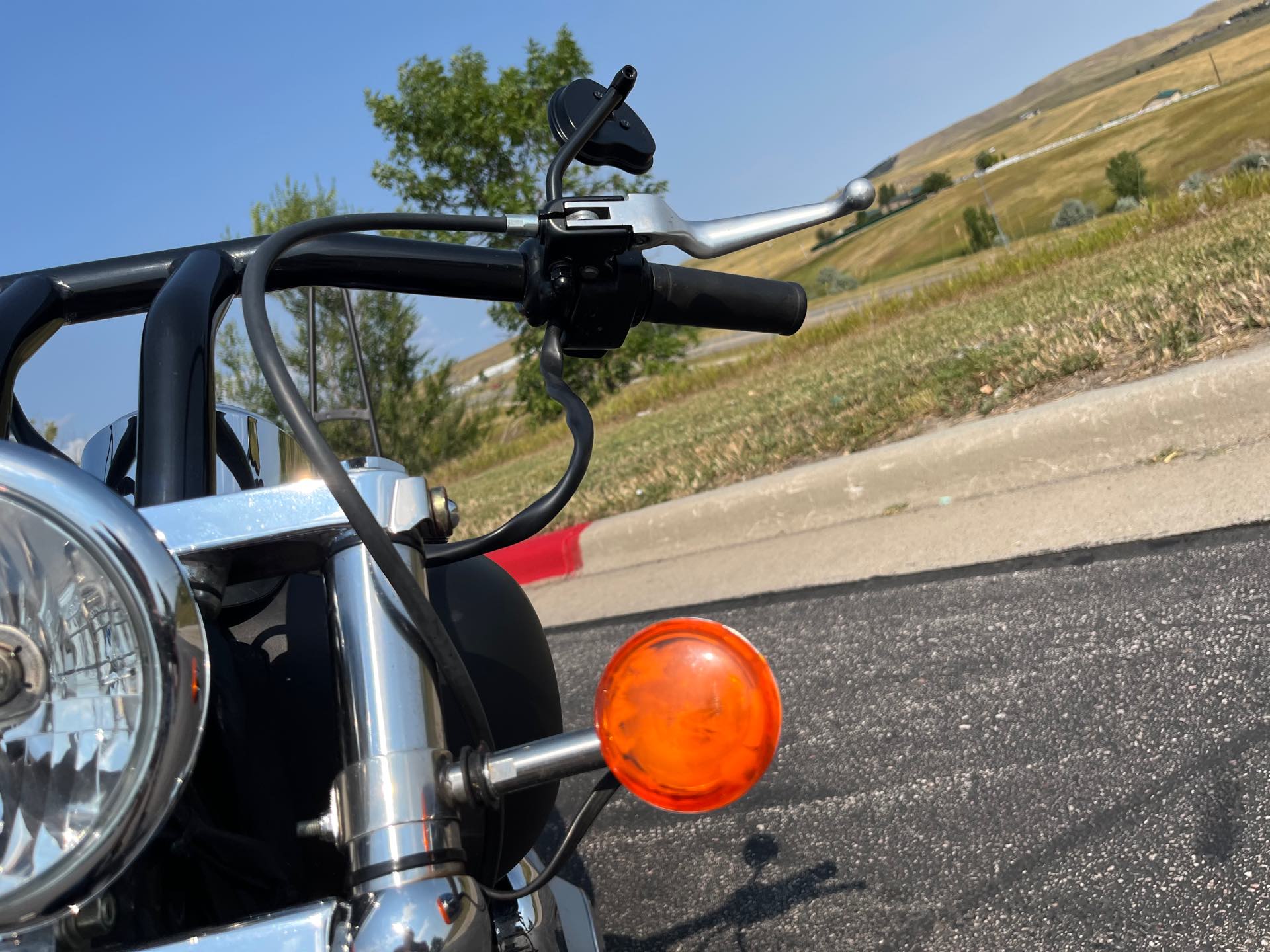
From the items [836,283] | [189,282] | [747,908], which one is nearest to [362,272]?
[189,282]

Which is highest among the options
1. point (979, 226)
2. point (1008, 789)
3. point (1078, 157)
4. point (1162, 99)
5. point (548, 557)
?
point (1162, 99)

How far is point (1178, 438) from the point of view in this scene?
10.4ft

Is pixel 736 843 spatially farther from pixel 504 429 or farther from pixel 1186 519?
pixel 504 429

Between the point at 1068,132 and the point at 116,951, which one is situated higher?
the point at 1068,132

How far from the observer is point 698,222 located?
115 cm

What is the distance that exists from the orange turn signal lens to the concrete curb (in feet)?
7.82

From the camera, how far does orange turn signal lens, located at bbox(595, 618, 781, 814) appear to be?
736mm

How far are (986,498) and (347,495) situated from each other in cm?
295

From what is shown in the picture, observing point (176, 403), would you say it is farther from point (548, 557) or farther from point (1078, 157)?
point (1078, 157)

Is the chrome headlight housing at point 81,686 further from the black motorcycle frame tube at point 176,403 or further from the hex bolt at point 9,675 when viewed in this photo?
the black motorcycle frame tube at point 176,403

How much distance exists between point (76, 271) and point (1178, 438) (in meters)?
3.00

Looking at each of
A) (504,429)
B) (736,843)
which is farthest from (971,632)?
(504,429)

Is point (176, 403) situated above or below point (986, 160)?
below

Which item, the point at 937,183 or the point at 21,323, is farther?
the point at 937,183
